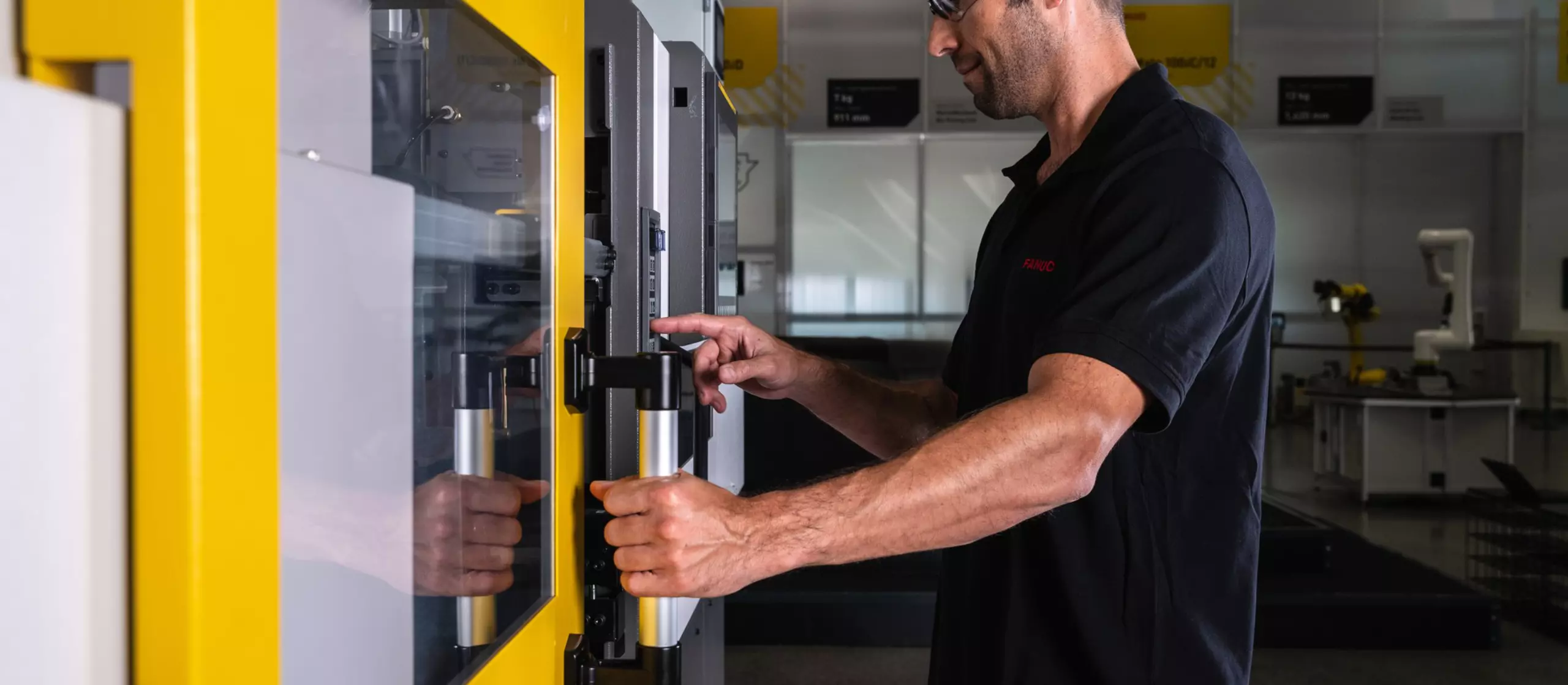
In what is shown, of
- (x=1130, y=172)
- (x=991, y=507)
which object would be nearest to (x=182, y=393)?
(x=991, y=507)

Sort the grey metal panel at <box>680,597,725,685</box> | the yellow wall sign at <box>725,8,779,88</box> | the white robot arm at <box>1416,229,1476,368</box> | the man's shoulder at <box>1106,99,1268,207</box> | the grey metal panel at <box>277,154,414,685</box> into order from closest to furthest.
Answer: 1. the grey metal panel at <box>277,154,414,685</box>
2. the man's shoulder at <box>1106,99,1268,207</box>
3. the grey metal panel at <box>680,597,725,685</box>
4. the white robot arm at <box>1416,229,1476,368</box>
5. the yellow wall sign at <box>725,8,779,88</box>

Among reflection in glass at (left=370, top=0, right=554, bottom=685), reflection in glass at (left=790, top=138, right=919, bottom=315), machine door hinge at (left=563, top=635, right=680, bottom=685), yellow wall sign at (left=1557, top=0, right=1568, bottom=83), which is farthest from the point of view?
reflection in glass at (left=790, top=138, right=919, bottom=315)

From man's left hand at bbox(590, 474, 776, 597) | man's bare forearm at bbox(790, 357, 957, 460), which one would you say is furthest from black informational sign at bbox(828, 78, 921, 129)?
man's left hand at bbox(590, 474, 776, 597)

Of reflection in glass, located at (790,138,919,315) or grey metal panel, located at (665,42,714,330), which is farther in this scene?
reflection in glass, located at (790,138,919,315)

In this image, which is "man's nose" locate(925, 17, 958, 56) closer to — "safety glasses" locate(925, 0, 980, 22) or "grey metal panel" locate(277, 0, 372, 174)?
"safety glasses" locate(925, 0, 980, 22)

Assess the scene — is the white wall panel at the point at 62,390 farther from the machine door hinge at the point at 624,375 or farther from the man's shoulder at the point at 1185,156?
the man's shoulder at the point at 1185,156

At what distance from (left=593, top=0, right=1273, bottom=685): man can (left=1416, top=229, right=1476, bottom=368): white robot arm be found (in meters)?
5.75

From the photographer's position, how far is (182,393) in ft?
1.66

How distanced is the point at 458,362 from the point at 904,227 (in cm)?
821

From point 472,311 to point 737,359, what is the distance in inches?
25.3

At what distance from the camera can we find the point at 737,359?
1.54m

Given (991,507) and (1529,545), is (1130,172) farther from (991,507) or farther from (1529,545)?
(1529,545)

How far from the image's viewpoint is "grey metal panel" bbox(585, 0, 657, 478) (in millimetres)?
1266

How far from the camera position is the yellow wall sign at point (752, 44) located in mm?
8812
